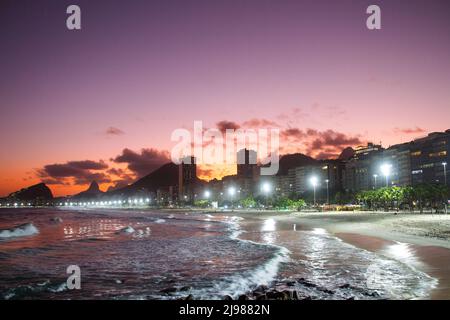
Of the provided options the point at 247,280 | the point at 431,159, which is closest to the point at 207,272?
the point at 247,280

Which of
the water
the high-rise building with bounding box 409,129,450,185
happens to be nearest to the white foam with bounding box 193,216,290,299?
the water

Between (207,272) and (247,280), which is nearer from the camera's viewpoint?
(247,280)

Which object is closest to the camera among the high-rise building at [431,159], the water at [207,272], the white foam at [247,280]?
the water at [207,272]

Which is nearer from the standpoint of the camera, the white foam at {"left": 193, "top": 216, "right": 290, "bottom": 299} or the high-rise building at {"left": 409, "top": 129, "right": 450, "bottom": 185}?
the white foam at {"left": 193, "top": 216, "right": 290, "bottom": 299}

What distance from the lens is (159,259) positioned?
2219 cm

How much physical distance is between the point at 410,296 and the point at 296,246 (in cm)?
1570

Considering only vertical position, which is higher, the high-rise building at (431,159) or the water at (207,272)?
the high-rise building at (431,159)

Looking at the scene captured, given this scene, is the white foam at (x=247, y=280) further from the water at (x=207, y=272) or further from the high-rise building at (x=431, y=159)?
the high-rise building at (x=431, y=159)

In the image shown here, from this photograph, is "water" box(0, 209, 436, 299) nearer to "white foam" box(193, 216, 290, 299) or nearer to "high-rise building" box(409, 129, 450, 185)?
"white foam" box(193, 216, 290, 299)

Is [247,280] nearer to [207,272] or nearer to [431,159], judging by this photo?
[207,272]

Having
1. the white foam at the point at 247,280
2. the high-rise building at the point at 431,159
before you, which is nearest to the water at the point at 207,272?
the white foam at the point at 247,280

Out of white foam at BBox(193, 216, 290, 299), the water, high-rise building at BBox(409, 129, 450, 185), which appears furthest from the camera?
high-rise building at BBox(409, 129, 450, 185)
